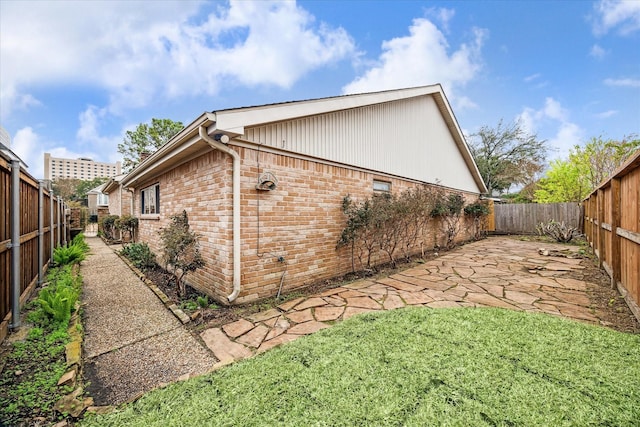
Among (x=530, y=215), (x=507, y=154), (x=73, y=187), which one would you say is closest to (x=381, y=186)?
(x=530, y=215)

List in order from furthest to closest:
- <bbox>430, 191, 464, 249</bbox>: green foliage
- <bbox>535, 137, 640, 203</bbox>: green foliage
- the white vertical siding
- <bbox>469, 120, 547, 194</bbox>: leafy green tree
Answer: <bbox>469, 120, 547, 194</bbox>: leafy green tree
<bbox>535, 137, 640, 203</bbox>: green foliage
<bbox>430, 191, 464, 249</bbox>: green foliage
the white vertical siding

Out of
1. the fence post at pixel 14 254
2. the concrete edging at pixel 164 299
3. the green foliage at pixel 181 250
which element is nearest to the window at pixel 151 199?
the concrete edging at pixel 164 299

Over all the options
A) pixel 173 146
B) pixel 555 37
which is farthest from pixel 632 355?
pixel 555 37

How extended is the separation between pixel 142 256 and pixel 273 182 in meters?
5.58

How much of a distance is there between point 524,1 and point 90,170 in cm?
5463

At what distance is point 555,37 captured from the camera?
31.0 ft

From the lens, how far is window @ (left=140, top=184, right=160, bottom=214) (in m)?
7.76

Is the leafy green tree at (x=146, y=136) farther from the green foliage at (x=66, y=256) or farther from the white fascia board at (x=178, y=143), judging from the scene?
the white fascia board at (x=178, y=143)

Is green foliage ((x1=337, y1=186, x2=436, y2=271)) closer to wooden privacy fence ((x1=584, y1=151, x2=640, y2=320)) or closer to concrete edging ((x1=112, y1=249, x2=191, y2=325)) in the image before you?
concrete edging ((x1=112, y1=249, x2=191, y2=325))

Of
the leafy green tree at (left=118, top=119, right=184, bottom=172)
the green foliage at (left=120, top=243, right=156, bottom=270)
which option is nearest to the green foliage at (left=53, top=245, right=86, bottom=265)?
the green foliage at (left=120, top=243, right=156, bottom=270)

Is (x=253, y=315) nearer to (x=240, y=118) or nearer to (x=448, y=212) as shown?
(x=240, y=118)

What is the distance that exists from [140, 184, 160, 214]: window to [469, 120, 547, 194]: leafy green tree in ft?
78.8

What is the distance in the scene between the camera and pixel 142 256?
24.4 feet

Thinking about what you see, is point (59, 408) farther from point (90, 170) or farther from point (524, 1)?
point (90, 170)
